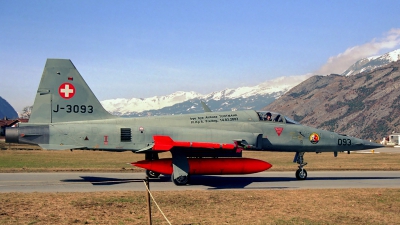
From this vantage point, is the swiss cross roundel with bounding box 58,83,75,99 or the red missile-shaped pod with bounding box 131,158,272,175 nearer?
the red missile-shaped pod with bounding box 131,158,272,175

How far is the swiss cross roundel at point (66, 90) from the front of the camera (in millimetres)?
19756

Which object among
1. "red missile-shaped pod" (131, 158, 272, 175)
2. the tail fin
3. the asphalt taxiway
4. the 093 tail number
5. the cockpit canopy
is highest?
the tail fin

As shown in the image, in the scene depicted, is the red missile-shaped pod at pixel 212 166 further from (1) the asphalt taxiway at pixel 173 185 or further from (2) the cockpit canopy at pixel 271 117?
(2) the cockpit canopy at pixel 271 117

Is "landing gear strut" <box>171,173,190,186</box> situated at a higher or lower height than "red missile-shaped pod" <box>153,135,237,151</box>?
lower

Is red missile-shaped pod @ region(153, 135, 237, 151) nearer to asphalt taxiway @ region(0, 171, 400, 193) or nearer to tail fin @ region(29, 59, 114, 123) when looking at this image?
asphalt taxiway @ region(0, 171, 400, 193)

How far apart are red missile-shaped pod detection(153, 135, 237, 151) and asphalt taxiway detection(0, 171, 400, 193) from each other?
169 centimetres

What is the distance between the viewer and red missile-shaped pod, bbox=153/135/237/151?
18.4 m

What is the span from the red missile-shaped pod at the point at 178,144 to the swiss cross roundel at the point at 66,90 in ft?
14.8

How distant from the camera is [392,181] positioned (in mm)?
21344

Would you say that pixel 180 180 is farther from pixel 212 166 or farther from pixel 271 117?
pixel 271 117

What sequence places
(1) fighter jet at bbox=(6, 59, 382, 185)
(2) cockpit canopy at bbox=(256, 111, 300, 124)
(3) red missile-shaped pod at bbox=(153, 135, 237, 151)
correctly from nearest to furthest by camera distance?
(3) red missile-shaped pod at bbox=(153, 135, 237, 151) < (1) fighter jet at bbox=(6, 59, 382, 185) < (2) cockpit canopy at bbox=(256, 111, 300, 124)

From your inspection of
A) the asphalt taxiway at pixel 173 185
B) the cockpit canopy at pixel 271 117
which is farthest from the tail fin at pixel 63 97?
the cockpit canopy at pixel 271 117

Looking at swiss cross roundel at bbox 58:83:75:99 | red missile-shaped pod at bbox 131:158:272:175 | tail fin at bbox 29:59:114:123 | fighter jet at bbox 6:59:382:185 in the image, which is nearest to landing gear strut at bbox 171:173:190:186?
fighter jet at bbox 6:59:382:185

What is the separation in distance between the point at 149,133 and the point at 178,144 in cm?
225
